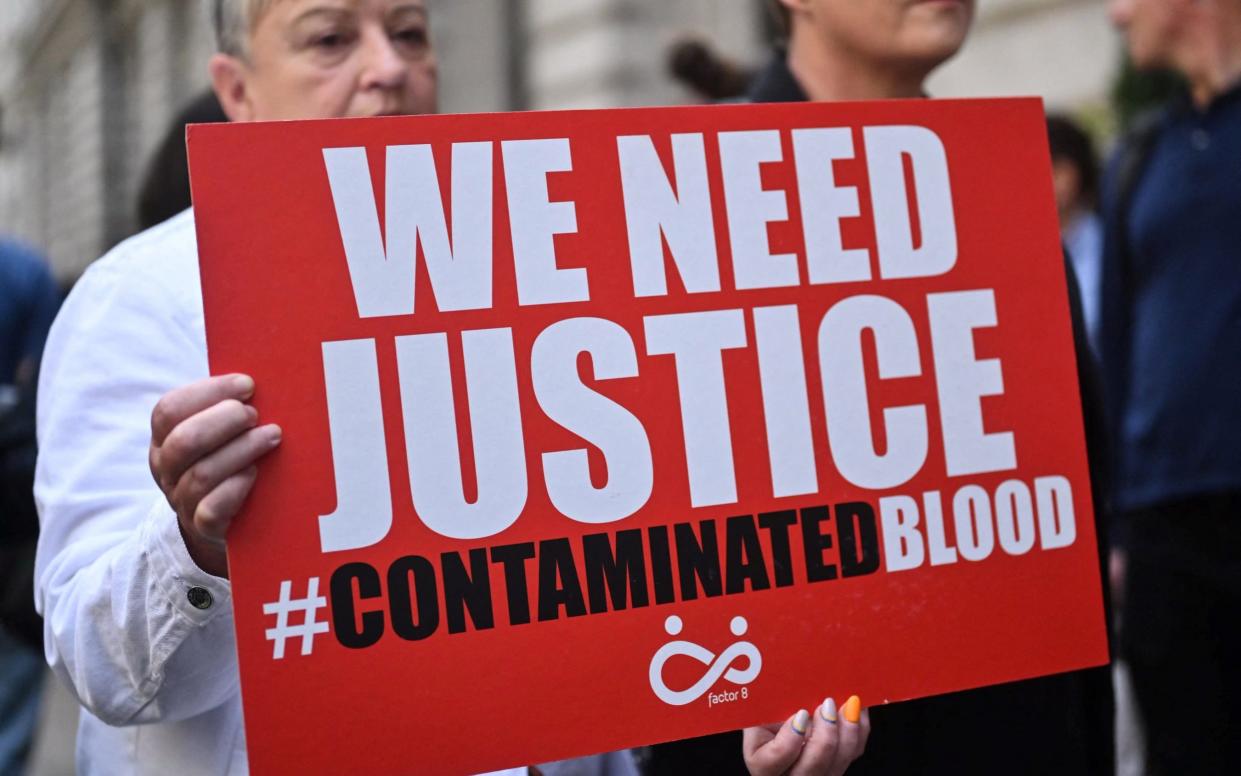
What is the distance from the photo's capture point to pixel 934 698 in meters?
1.70

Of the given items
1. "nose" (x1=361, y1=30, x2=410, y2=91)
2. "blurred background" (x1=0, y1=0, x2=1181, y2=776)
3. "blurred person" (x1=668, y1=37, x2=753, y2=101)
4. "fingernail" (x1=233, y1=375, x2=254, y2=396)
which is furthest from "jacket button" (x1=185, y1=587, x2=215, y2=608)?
"blurred person" (x1=668, y1=37, x2=753, y2=101)

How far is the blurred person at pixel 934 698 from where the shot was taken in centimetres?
168

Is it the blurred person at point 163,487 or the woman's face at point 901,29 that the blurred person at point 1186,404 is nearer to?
the woman's face at point 901,29

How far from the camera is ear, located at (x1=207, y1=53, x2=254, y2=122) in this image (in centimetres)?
178

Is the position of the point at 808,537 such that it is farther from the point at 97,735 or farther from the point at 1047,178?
the point at 97,735

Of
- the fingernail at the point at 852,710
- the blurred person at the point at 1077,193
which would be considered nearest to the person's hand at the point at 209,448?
the fingernail at the point at 852,710

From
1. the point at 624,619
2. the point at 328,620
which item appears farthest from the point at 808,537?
the point at 328,620

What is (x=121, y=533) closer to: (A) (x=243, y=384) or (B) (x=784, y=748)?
(A) (x=243, y=384)

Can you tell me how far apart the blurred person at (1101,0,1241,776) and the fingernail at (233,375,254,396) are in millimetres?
1817

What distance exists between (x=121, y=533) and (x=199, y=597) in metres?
0.14

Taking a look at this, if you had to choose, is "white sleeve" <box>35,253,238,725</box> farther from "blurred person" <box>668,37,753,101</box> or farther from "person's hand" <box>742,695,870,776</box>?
"blurred person" <box>668,37,753,101</box>

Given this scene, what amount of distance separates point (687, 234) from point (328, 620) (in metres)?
0.54

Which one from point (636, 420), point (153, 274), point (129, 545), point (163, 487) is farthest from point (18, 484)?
point (636, 420)

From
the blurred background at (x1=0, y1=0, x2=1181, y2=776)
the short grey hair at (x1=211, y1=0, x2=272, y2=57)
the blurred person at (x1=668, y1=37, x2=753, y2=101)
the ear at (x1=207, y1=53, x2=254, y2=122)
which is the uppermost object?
the blurred background at (x1=0, y1=0, x2=1181, y2=776)
